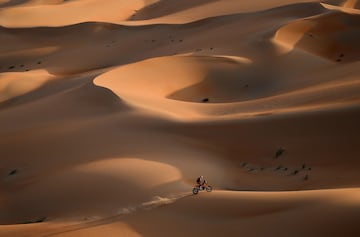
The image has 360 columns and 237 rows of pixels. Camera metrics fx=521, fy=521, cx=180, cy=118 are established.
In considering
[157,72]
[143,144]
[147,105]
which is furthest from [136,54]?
[143,144]

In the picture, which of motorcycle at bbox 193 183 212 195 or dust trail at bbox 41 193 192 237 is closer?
dust trail at bbox 41 193 192 237

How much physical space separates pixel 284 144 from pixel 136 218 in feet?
13.3

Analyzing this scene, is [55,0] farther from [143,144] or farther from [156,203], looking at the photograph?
[156,203]

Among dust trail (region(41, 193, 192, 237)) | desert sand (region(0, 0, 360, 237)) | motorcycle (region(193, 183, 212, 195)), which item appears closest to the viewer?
desert sand (region(0, 0, 360, 237))

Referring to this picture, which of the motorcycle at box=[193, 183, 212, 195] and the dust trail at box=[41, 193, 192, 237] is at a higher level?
the motorcycle at box=[193, 183, 212, 195]

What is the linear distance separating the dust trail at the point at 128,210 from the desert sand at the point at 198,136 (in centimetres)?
4

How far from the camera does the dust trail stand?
6871mm

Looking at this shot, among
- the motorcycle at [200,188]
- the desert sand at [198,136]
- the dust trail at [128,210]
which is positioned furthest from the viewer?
the motorcycle at [200,188]

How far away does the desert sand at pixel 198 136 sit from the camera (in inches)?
263

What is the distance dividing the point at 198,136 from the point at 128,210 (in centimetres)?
335

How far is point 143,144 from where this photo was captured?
32.7 feet

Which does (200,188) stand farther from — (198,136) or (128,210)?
(198,136)

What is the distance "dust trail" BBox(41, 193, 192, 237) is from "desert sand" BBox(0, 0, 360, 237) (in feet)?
0.12

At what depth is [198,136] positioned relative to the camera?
10.4 meters
